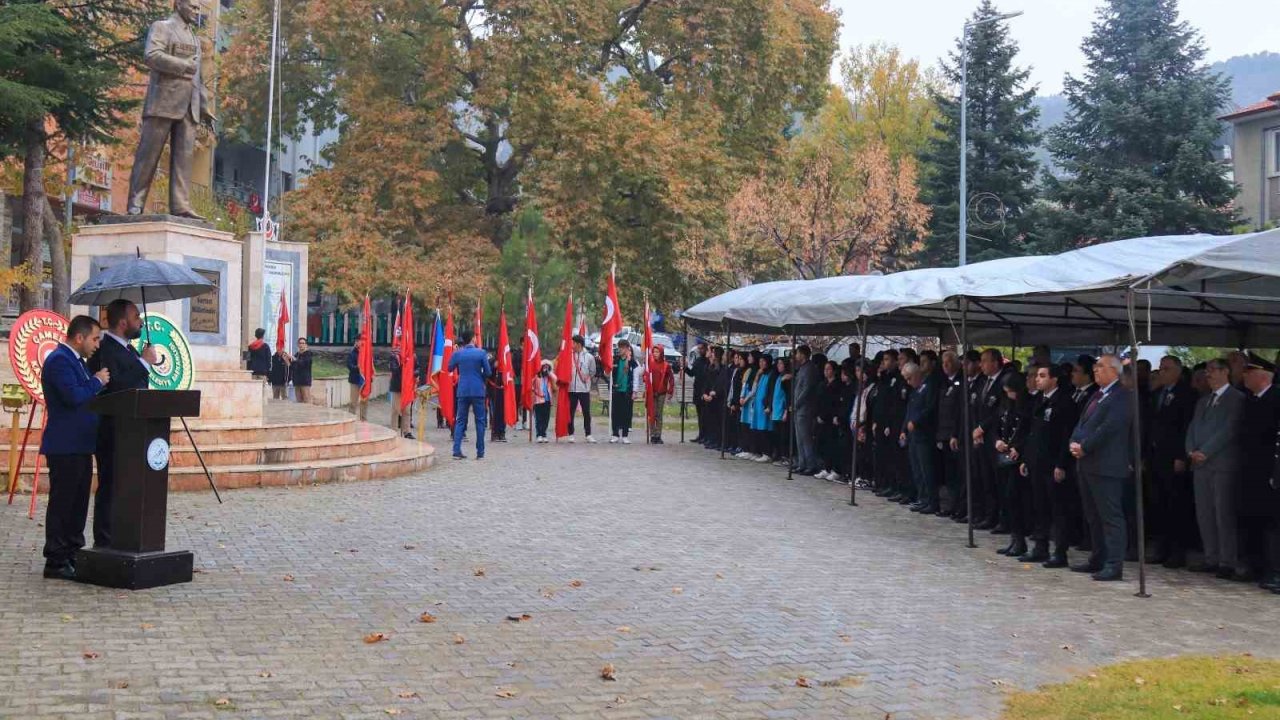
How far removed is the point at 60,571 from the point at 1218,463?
8.95 m

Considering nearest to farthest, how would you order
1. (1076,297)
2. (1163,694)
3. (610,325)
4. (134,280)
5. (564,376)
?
(1163,694) → (134,280) → (1076,297) → (610,325) → (564,376)

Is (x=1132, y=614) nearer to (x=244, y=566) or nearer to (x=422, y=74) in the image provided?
(x=244, y=566)

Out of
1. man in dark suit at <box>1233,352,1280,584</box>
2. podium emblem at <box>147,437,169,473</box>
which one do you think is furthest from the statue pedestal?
man in dark suit at <box>1233,352,1280,584</box>

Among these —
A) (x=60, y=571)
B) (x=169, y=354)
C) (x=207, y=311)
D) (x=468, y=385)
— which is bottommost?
(x=60, y=571)

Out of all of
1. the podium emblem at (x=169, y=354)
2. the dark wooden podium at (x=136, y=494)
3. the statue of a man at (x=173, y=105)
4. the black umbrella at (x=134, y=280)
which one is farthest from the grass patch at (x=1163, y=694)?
the statue of a man at (x=173, y=105)

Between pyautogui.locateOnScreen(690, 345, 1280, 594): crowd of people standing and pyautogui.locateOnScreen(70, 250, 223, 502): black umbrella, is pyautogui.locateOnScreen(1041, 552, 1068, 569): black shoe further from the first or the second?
pyautogui.locateOnScreen(70, 250, 223, 502): black umbrella

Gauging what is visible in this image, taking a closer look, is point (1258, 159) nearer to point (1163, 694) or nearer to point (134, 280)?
point (134, 280)

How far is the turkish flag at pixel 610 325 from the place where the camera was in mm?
22547

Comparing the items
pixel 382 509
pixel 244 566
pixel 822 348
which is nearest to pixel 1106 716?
pixel 244 566

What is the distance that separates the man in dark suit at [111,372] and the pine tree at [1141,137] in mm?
29869

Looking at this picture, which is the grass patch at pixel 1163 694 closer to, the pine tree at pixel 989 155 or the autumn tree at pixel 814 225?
the autumn tree at pixel 814 225

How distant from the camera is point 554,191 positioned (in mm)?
35219

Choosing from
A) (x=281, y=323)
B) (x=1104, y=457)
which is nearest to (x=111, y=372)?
(x=1104, y=457)

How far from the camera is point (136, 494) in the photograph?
845 cm
